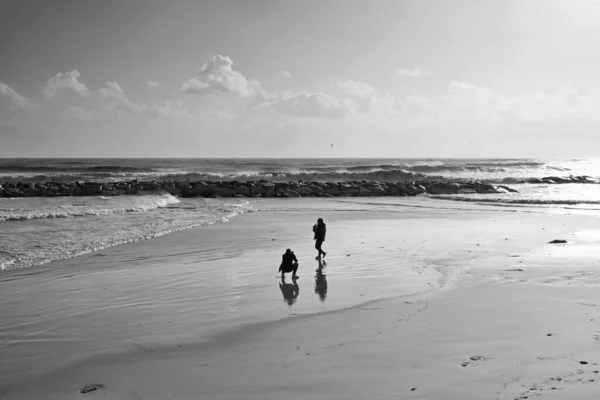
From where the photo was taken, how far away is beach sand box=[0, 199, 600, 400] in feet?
15.4

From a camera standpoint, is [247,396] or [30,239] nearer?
[247,396]

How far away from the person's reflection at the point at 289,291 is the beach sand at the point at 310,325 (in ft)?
0.23

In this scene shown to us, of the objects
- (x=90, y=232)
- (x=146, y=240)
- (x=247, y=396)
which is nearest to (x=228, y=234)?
(x=146, y=240)

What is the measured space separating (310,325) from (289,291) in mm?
2099

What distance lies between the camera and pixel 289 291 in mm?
8609

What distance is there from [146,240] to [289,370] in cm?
1079

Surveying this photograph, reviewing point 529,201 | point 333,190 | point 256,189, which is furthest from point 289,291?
point 333,190

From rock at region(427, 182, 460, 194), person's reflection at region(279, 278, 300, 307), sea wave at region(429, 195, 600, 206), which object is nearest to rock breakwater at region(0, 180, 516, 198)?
rock at region(427, 182, 460, 194)

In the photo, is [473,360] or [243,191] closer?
[473,360]

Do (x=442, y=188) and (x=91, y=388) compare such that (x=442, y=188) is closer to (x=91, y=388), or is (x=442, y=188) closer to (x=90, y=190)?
(x=90, y=190)

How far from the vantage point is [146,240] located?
14836mm

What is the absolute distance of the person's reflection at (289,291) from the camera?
8031mm

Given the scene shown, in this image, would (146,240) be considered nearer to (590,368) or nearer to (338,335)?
(338,335)

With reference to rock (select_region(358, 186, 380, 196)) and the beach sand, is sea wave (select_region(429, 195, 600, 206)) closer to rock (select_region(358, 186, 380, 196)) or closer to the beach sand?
rock (select_region(358, 186, 380, 196))
